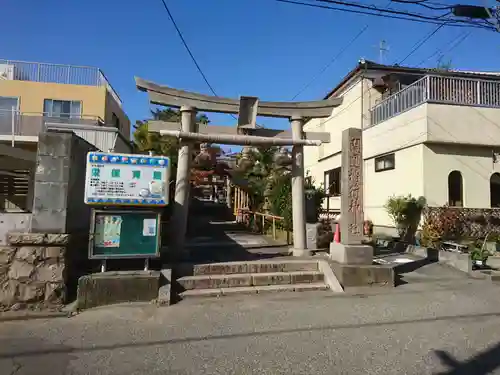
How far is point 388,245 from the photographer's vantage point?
12914mm

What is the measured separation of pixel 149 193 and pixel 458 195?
1099 cm

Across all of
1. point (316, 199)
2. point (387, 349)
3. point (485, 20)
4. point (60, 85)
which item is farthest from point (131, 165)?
point (60, 85)

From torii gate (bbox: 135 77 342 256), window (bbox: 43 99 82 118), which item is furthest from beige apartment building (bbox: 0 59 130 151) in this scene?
torii gate (bbox: 135 77 342 256)

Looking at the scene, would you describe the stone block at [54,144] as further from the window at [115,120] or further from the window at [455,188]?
the window at [115,120]

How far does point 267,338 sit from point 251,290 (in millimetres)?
2209

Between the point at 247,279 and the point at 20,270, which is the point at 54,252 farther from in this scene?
the point at 247,279

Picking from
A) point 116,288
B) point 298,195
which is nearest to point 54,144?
point 116,288

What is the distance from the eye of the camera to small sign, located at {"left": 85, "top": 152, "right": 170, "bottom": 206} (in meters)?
6.23

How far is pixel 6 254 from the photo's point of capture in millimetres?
5719

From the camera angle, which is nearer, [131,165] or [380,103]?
[131,165]

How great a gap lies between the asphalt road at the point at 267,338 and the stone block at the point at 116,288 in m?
0.22

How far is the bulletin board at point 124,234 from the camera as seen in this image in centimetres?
628

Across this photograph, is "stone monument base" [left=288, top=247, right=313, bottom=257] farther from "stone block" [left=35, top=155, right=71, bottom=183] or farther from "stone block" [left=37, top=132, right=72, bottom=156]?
"stone block" [left=37, top=132, right=72, bottom=156]

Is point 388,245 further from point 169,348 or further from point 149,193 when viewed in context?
point 169,348
